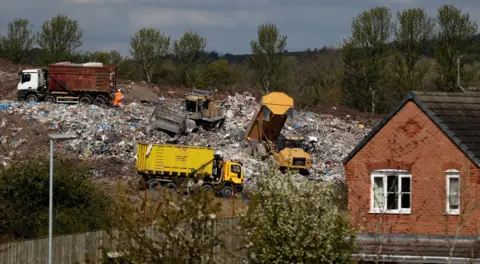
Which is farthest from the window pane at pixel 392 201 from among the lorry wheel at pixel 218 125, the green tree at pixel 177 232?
the lorry wheel at pixel 218 125

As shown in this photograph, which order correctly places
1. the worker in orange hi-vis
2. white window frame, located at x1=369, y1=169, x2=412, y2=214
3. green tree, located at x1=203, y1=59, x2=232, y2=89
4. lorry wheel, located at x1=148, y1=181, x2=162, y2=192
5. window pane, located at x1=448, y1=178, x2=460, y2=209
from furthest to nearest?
green tree, located at x1=203, y1=59, x2=232, y2=89, the worker in orange hi-vis, lorry wheel, located at x1=148, y1=181, x2=162, y2=192, white window frame, located at x1=369, y1=169, x2=412, y2=214, window pane, located at x1=448, y1=178, x2=460, y2=209

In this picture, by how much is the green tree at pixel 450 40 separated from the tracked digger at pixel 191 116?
21.6 m

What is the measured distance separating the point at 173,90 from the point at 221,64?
22.9m

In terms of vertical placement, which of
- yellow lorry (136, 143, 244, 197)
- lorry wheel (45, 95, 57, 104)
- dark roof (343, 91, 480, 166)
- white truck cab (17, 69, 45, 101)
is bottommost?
yellow lorry (136, 143, 244, 197)

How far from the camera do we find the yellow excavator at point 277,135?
38553 millimetres

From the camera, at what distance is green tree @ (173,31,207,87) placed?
71312 millimetres

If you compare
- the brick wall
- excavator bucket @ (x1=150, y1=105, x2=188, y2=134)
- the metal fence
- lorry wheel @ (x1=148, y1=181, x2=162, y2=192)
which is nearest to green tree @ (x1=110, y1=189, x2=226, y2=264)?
the brick wall

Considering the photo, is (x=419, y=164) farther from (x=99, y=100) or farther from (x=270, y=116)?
(x=99, y=100)

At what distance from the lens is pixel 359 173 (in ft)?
65.2

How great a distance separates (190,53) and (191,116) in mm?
29600

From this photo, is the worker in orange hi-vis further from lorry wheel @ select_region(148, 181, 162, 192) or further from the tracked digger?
lorry wheel @ select_region(148, 181, 162, 192)

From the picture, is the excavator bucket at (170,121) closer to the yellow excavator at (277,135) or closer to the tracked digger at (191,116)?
the tracked digger at (191,116)

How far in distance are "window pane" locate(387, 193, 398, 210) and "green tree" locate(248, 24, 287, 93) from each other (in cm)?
4813

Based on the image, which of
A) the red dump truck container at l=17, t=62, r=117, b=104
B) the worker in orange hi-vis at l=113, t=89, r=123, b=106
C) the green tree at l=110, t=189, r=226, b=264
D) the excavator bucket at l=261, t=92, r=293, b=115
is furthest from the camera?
the worker in orange hi-vis at l=113, t=89, r=123, b=106
